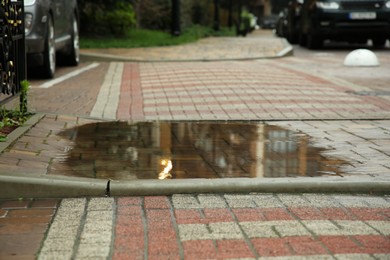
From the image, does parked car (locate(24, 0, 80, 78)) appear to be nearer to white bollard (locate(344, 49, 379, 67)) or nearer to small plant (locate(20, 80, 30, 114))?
small plant (locate(20, 80, 30, 114))

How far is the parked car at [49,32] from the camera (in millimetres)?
10922

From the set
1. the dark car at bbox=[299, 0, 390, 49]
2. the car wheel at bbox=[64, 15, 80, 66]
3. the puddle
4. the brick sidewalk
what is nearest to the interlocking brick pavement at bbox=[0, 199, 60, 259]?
the brick sidewalk

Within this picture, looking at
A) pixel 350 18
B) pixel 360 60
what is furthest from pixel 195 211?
pixel 350 18

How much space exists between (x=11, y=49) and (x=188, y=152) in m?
2.05

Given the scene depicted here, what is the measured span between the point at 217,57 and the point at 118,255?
39.6 ft

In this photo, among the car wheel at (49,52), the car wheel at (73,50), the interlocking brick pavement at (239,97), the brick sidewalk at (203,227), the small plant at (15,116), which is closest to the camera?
the brick sidewalk at (203,227)

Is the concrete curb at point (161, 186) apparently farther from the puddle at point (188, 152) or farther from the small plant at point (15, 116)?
the small plant at point (15, 116)

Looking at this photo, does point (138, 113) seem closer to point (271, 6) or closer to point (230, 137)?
point (230, 137)

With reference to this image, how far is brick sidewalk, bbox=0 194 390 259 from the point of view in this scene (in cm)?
386

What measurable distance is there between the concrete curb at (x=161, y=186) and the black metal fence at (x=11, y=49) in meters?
2.17

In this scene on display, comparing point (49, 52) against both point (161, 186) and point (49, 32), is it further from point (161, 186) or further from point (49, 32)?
point (161, 186)

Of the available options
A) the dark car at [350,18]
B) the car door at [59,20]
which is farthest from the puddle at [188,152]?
the dark car at [350,18]

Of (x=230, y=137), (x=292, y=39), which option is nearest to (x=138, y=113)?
(x=230, y=137)

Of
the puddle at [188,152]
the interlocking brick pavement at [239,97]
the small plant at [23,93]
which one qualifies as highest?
the small plant at [23,93]
